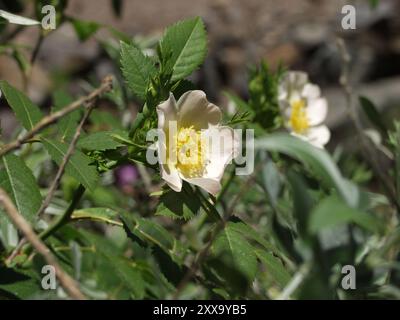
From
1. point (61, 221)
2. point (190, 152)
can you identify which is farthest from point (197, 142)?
point (61, 221)

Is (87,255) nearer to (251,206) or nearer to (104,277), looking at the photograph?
(104,277)

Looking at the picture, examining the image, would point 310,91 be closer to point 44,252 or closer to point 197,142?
point 197,142

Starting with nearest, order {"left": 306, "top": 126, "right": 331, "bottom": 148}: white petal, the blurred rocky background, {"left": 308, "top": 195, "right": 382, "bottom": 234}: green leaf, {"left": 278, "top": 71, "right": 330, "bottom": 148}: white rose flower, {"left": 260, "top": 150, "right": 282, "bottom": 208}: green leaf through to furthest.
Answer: {"left": 308, "top": 195, "right": 382, "bottom": 234}: green leaf, {"left": 260, "top": 150, "right": 282, "bottom": 208}: green leaf, {"left": 278, "top": 71, "right": 330, "bottom": 148}: white rose flower, {"left": 306, "top": 126, "right": 331, "bottom": 148}: white petal, the blurred rocky background

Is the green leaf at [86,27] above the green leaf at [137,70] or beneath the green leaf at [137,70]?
above

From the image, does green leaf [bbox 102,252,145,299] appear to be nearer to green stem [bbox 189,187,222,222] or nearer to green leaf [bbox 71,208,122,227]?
green leaf [bbox 71,208,122,227]

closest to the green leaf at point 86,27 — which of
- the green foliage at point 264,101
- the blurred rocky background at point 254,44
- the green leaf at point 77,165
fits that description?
the green foliage at point 264,101

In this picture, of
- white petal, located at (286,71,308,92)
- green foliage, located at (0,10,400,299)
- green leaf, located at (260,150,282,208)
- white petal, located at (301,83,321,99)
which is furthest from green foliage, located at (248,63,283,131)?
green leaf, located at (260,150,282,208)

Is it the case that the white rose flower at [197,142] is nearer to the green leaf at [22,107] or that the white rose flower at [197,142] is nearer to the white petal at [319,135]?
the green leaf at [22,107]
